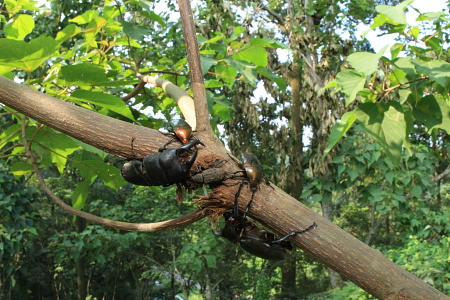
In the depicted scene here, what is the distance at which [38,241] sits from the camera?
8641mm

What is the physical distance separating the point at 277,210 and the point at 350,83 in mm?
546

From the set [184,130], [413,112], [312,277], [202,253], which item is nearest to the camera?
[184,130]

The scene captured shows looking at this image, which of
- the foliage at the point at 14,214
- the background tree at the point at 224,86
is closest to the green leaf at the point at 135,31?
the background tree at the point at 224,86

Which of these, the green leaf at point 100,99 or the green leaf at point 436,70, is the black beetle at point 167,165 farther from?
the green leaf at point 436,70

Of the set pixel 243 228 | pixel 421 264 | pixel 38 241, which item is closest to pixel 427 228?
pixel 421 264

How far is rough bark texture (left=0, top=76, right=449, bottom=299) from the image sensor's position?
74 cm

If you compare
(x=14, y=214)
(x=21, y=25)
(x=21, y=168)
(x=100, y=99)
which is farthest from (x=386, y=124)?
(x=14, y=214)

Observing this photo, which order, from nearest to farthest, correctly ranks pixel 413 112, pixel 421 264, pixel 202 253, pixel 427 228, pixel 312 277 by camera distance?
pixel 413 112 → pixel 421 264 → pixel 202 253 → pixel 427 228 → pixel 312 277

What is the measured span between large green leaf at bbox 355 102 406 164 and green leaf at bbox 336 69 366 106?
6cm

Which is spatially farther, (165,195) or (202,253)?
(165,195)

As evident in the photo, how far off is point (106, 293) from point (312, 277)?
496 cm

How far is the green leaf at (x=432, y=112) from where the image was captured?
4.06 ft

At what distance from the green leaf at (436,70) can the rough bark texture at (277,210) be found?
58 cm

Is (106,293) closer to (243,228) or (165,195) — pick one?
(165,195)
